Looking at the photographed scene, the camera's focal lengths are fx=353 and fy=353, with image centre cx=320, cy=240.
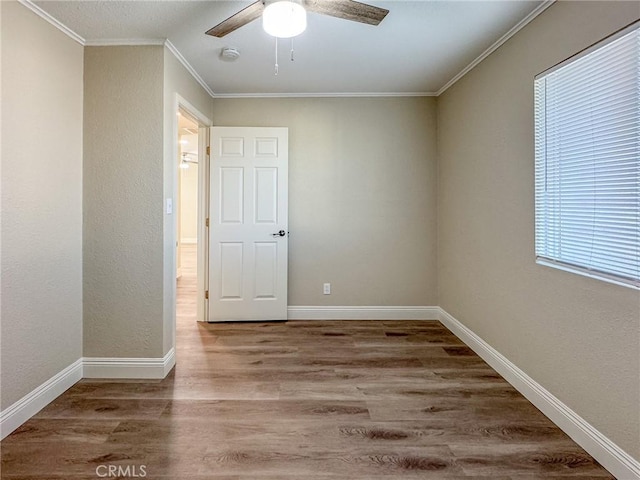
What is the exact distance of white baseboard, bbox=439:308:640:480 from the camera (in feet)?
5.33

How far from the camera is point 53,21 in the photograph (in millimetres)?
2250

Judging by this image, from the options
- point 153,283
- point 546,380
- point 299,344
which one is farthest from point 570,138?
point 153,283

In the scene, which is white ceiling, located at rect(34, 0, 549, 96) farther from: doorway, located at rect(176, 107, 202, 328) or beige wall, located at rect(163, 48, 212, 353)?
doorway, located at rect(176, 107, 202, 328)

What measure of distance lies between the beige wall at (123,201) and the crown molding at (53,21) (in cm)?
10

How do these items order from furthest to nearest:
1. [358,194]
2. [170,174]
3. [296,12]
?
[358,194] < [170,174] < [296,12]

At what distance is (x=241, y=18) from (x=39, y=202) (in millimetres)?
1644

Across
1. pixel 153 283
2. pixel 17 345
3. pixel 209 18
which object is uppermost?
pixel 209 18

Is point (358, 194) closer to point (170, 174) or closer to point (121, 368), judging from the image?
point (170, 174)

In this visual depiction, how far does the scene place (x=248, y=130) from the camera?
148 inches

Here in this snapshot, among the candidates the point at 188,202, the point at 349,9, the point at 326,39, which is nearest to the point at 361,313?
the point at 326,39

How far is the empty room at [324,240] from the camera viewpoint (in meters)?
1.75

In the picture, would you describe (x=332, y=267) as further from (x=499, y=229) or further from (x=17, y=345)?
(x=17, y=345)

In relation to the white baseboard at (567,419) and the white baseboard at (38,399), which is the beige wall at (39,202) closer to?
the white baseboard at (38,399)

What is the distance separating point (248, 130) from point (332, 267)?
5.72 feet
